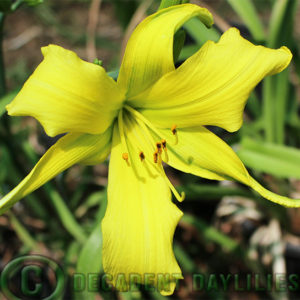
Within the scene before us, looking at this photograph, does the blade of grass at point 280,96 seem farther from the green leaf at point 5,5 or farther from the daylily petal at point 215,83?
the green leaf at point 5,5

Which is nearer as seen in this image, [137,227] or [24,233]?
[137,227]

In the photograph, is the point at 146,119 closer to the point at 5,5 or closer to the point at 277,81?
the point at 5,5

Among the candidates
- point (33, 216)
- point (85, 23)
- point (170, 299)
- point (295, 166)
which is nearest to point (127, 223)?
point (295, 166)

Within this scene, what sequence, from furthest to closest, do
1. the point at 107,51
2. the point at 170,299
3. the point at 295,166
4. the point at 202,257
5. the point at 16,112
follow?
the point at 107,51
the point at 202,257
the point at 170,299
the point at 295,166
the point at 16,112

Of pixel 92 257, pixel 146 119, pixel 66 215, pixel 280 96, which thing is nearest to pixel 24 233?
pixel 66 215

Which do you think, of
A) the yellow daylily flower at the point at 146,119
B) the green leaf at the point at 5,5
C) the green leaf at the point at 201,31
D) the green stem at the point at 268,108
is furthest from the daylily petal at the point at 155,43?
the green stem at the point at 268,108

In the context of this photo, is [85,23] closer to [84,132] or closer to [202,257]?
[202,257]
